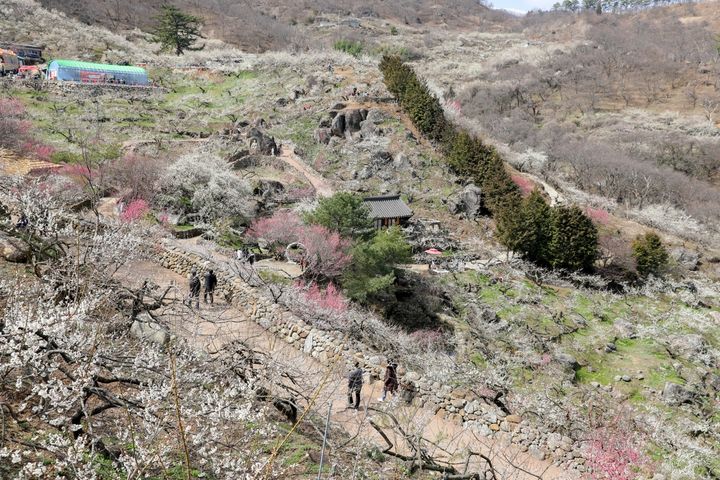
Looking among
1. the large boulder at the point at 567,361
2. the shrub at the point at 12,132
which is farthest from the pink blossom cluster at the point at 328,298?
the shrub at the point at 12,132

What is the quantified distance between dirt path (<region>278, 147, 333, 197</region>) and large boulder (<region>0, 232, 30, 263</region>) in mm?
23183

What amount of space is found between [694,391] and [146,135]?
39.2m

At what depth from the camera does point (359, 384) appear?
9.97 meters

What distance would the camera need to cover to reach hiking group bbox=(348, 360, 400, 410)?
9.84 m

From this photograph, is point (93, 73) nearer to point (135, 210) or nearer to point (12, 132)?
point (12, 132)

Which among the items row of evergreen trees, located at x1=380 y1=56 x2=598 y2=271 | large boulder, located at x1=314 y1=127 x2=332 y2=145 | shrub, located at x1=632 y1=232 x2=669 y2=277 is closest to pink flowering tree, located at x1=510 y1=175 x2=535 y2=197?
row of evergreen trees, located at x1=380 y1=56 x2=598 y2=271

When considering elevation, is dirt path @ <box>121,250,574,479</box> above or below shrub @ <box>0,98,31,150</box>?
below

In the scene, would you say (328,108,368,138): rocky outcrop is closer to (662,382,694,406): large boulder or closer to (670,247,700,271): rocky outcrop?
(670,247,700,271): rocky outcrop

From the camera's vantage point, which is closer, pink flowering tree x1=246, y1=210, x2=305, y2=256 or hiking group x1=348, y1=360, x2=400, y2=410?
hiking group x1=348, y1=360, x2=400, y2=410

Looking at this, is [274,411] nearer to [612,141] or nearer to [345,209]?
[345,209]

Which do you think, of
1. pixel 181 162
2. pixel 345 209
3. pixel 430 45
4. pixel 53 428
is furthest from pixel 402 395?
pixel 430 45

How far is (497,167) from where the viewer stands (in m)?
35.6

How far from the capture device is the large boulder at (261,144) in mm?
37906

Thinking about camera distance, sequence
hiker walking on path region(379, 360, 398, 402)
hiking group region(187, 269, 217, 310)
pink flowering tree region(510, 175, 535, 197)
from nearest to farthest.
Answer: hiker walking on path region(379, 360, 398, 402) → hiking group region(187, 269, 217, 310) → pink flowering tree region(510, 175, 535, 197)
